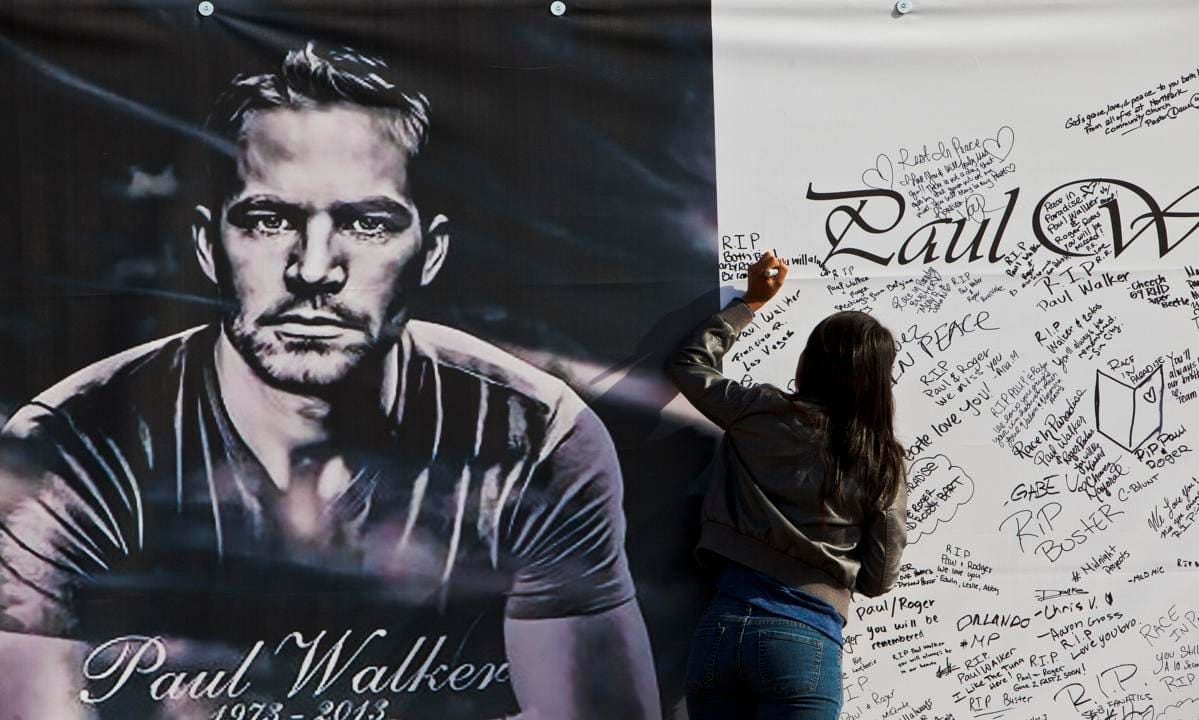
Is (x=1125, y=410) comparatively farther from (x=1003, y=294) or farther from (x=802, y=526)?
(x=802, y=526)

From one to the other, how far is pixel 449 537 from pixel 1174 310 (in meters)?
1.80

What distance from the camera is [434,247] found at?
354 cm

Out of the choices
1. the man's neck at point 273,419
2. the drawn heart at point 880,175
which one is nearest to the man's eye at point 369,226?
the man's neck at point 273,419

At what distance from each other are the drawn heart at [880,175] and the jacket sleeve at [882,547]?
2.36 feet

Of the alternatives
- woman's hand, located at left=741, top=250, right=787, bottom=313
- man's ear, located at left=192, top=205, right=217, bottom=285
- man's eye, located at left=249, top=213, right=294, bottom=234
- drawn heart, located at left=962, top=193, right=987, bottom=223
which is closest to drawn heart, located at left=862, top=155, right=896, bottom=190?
drawn heart, located at left=962, top=193, right=987, bottom=223

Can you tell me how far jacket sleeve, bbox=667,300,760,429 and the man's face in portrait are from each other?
69 centimetres

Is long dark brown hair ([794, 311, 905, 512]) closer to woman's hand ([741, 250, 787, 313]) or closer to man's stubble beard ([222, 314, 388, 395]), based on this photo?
woman's hand ([741, 250, 787, 313])

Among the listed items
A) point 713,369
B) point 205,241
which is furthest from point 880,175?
point 205,241

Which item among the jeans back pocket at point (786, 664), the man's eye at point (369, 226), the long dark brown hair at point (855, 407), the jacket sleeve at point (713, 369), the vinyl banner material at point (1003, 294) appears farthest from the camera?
the vinyl banner material at point (1003, 294)

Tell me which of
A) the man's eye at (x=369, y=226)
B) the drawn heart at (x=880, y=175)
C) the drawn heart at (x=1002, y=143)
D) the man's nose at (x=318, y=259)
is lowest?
the man's nose at (x=318, y=259)

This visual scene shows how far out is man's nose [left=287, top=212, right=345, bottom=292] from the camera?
3484 millimetres

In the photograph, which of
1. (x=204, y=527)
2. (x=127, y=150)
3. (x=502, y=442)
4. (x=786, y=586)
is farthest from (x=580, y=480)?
(x=127, y=150)

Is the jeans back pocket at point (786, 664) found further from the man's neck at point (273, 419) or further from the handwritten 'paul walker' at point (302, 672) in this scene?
the man's neck at point (273, 419)

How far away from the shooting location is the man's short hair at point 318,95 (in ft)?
11.4
